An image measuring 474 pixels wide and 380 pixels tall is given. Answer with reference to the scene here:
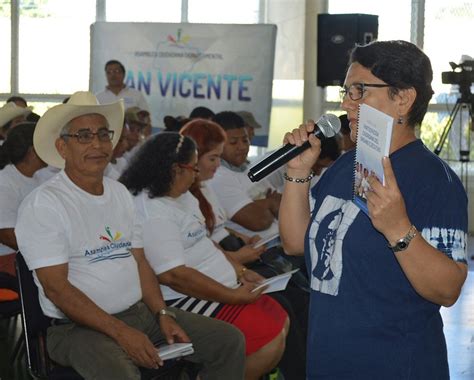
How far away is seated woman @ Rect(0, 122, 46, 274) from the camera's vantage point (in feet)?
14.4

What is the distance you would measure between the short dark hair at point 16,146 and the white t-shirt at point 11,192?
5 centimetres

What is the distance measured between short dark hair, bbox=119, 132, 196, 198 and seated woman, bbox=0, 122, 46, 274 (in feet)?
2.80

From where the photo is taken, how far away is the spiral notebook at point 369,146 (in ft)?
5.31

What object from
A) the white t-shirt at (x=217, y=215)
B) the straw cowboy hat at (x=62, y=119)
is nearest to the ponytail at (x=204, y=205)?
the white t-shirt at (x=217, y=215)

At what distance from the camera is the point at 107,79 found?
9.14 metres

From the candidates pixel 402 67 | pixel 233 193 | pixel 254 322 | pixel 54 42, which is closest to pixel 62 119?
pixel 254 322

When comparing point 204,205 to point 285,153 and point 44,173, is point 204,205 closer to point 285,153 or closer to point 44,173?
point 44,173

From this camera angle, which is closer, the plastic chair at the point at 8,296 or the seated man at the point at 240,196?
the plastic chair at the point at 8,296

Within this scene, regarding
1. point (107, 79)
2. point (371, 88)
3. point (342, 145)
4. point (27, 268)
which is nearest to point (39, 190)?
point (27, 268)

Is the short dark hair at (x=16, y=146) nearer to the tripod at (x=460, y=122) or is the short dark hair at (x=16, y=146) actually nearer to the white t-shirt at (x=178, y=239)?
the white t-shirt at (x=178, y=239)

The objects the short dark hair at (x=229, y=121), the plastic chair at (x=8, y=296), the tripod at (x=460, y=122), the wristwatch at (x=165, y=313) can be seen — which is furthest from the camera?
Answer: the tripod at (x=460, y=122)

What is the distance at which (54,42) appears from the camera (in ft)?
32.9

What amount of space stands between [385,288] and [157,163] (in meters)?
1.93

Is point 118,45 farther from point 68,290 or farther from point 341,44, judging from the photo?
point 68,290
